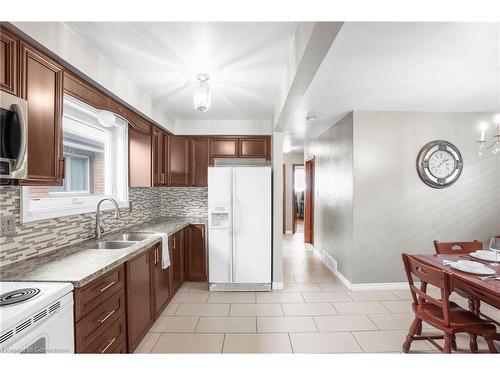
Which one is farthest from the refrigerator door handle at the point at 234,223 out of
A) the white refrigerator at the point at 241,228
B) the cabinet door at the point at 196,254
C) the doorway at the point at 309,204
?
the doorway at the point at 309,204

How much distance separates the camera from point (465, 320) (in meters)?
1.89

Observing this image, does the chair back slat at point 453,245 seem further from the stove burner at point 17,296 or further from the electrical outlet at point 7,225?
the electrical outlet at point 7,225

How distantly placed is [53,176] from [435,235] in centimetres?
429

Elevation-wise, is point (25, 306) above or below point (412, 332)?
above

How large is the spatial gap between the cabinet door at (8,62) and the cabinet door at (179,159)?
263 centimetres

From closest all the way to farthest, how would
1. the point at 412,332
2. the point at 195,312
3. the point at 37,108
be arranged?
the point at 37,108, the point at 412,332, the point at 195,312

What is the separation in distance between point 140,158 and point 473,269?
3.51 meters

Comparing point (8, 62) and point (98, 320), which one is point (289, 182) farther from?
point (8, 62)

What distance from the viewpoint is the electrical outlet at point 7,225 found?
1.57 m

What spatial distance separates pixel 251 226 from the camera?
3490 millimetres

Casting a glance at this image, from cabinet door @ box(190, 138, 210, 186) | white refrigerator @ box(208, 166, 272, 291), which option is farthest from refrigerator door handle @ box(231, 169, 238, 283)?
cabinet door @ box(190, 138, 210, 186)

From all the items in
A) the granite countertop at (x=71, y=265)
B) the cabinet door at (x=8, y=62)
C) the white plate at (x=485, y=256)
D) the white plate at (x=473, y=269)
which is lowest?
the white plate at (x=473, y=269)
